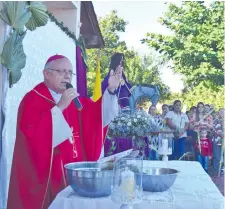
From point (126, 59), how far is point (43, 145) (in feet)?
41.3

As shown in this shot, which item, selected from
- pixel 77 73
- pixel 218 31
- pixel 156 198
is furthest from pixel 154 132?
pixel 218 31

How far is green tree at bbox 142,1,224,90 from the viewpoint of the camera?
10.8 metres

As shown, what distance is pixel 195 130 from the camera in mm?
6660

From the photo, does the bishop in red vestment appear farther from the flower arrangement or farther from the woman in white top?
the woman in white top

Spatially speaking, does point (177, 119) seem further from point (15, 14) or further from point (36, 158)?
point (36, 158)

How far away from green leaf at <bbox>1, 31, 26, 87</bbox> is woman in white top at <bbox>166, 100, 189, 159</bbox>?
3963 millimetres

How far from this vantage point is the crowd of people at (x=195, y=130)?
256 inches

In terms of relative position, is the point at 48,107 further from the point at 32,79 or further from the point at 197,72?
the point at 197,72

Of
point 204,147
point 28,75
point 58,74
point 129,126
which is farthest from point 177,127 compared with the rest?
point 58,74

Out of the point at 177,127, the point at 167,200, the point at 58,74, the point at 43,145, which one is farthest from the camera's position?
the point at 177,127

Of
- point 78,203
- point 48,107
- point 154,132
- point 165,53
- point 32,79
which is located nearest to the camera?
point 78,203

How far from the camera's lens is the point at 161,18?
39.5 feet

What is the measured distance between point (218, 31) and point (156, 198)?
952cm

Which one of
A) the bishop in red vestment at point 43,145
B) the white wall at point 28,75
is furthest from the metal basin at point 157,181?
the white wall at point 28,75
